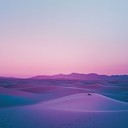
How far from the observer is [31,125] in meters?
6.95

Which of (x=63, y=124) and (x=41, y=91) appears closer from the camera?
(x=63, y=124)

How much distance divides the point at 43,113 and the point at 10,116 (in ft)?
3.77

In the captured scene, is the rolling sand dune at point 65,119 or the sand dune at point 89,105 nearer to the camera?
the rolling sand dune at point 65,119

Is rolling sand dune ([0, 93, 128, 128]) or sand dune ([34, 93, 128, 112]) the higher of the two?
sand dune ([34, 93, 128, 112])

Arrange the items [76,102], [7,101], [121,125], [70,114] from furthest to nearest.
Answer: [7,101], [76,102], [70,114], [121,125]

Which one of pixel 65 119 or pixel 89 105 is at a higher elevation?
pixel 89 105

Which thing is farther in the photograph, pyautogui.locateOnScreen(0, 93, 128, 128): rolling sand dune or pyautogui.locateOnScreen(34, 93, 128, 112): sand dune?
pyautogui.locateOnScreen(34, 93, 128, 112): sand dune

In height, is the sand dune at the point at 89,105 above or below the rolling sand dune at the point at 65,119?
above

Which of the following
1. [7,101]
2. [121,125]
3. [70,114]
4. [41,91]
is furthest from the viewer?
[41,91]

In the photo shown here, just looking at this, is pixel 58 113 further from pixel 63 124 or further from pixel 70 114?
pixel 63 124

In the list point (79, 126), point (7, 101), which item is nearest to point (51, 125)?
point (79, 126)

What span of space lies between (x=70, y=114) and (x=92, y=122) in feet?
4.02

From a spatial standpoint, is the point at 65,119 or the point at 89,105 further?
the point at 89,105

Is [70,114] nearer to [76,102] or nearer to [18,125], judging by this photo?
[18,125]
